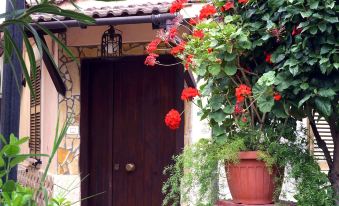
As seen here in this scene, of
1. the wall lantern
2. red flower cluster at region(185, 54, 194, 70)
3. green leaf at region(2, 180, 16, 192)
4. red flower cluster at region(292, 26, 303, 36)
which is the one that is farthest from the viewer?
the wall lantern

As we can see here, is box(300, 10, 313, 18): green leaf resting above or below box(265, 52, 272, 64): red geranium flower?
above

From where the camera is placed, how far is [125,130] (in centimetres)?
738

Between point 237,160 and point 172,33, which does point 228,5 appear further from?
point 237,160

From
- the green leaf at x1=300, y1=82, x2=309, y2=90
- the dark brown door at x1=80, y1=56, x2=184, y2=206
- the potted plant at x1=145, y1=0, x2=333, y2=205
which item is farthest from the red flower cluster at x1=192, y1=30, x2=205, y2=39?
the dark brown door at x1=80, y1=56, x2=184, y2=206

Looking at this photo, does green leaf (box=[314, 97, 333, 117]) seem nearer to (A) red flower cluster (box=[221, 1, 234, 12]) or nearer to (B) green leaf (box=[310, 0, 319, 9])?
(B) green leaf (box=[310, 0, 319, 9])

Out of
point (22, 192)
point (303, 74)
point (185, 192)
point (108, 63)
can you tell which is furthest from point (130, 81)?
point (22, 192)

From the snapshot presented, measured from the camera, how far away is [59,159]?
7062mm

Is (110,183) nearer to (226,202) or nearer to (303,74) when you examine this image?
(226,202)

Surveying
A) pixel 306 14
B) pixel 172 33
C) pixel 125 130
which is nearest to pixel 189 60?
pixel 172 33

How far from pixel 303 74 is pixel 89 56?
434 centimetres

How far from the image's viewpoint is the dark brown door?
7180mm

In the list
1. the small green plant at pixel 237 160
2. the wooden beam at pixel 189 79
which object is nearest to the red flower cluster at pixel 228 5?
the small green plant at pixel 237 160

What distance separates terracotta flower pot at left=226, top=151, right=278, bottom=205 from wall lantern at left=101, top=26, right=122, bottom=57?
3511 mm

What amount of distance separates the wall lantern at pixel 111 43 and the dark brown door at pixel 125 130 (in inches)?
16.3
